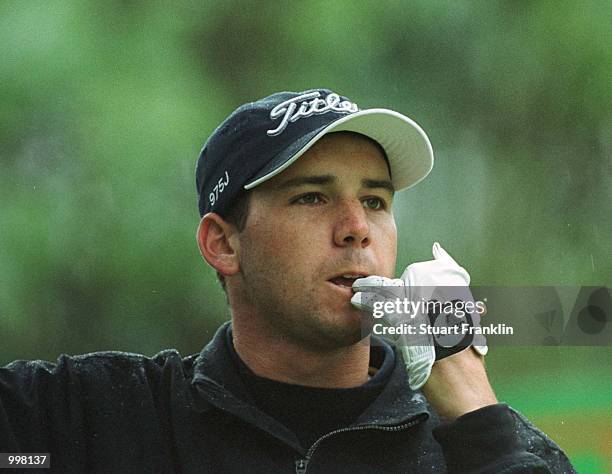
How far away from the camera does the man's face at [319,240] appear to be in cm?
124

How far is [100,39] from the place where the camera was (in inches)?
95.7

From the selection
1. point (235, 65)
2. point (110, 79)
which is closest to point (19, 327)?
point (110, 79)

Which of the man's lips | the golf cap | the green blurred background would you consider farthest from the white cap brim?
the green blurred background

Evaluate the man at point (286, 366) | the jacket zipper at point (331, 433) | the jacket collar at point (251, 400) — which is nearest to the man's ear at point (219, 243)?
the man at point (286, 366)

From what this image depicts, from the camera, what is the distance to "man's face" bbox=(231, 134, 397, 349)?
4.08 feet

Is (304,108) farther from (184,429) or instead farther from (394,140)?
(184,429)

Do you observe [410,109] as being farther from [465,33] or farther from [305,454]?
[305,454]

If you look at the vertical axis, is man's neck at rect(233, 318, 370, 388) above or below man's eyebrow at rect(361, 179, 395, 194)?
below

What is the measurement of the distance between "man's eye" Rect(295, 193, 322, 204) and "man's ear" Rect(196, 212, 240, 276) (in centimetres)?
11

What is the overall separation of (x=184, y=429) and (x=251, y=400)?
9 centimetres

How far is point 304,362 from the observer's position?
129 cm

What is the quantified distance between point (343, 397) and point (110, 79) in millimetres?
1367

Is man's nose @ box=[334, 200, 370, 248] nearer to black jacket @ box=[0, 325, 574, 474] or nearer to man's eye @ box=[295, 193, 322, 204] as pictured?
man's eye @ box=[295, 193, 322, 204]

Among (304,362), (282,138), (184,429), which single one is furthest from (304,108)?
(184,429)
